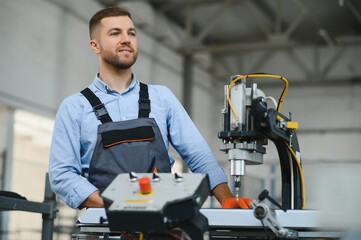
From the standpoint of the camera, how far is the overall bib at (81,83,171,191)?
1845mm

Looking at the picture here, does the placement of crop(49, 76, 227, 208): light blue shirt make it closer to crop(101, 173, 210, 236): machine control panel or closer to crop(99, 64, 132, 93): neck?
crop(99, 64, 132, 93): neck

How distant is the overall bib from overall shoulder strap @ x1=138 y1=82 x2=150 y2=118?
93mm

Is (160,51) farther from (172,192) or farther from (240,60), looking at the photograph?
(172,192)

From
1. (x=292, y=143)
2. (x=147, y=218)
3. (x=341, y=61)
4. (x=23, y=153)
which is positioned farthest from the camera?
(x=341, y=61)

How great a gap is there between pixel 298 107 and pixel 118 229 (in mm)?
10513

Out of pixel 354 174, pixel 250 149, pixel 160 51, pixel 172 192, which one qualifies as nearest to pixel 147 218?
pixel 172 192

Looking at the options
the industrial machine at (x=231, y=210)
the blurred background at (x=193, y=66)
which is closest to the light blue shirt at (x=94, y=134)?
the industrial machine at (x=231, y=210)

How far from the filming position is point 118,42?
6.66 feet

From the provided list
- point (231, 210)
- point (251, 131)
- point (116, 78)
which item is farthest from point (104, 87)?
point (231, 210)

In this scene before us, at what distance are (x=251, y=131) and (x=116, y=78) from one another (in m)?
0.57

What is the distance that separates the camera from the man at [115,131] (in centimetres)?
185

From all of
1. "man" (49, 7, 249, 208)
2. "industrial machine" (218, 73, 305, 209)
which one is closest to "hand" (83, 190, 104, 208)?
"man" (49, 7, 249, 208)

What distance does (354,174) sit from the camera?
3.44 feet

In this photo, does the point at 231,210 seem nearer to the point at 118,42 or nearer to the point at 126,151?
the point at 126,151
